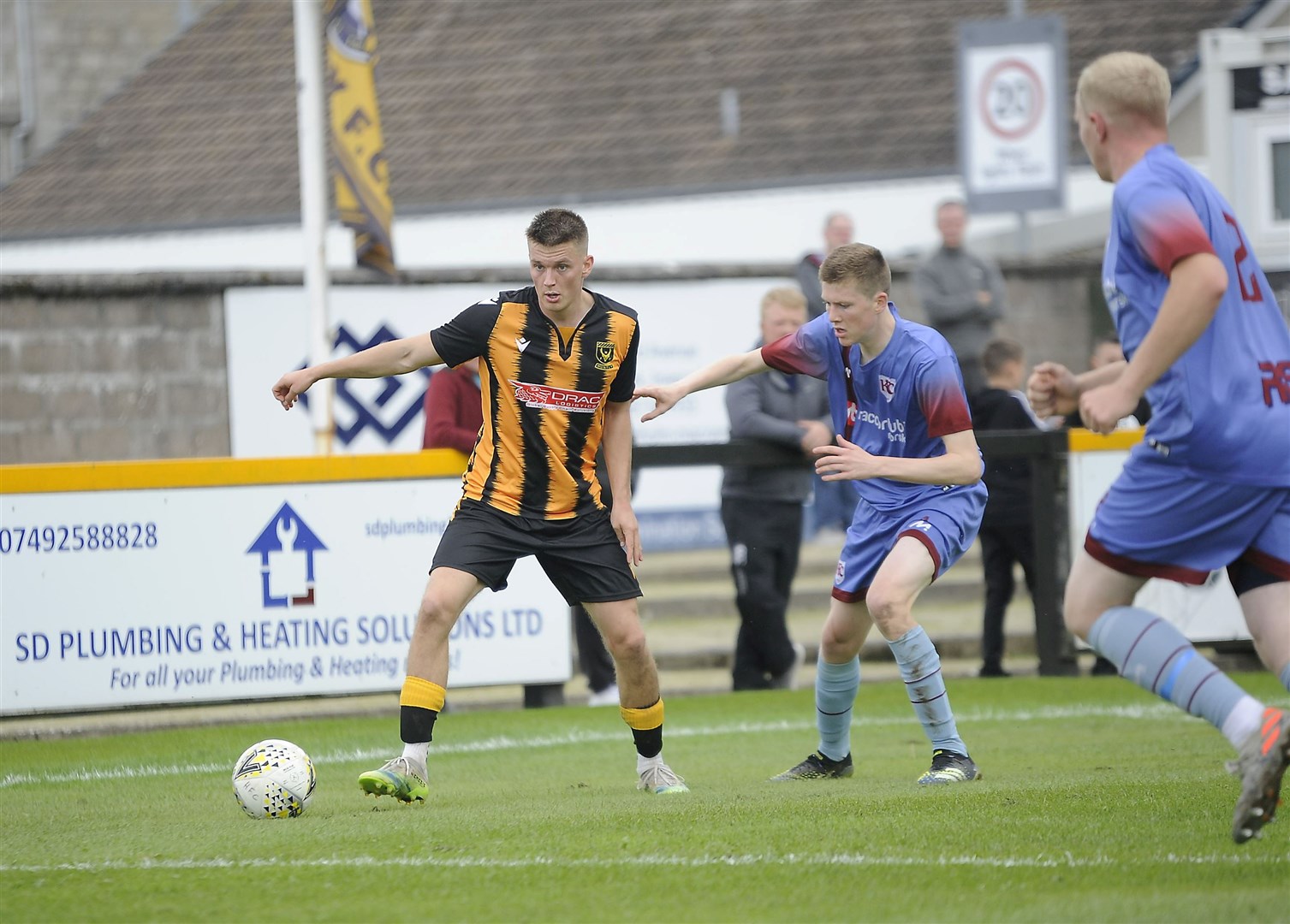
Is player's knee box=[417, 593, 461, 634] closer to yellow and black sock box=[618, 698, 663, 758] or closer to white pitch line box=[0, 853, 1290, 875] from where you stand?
yellow and black sock box=[618, 698, 663, 758]

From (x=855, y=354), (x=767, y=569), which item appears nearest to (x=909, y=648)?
(x=855, y=354)

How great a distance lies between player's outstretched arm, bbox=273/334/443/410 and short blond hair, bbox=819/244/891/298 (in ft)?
5.28

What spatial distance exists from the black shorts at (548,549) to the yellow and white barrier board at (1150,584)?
5519 mm

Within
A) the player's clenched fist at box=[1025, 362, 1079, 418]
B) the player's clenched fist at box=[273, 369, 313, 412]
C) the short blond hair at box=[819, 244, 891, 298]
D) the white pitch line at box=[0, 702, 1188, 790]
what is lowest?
the white pitch line at box=[0, 702, 1188, 790]

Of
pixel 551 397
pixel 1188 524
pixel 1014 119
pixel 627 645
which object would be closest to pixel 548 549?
pixel 627 645

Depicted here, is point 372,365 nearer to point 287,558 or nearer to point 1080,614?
point 1080,614

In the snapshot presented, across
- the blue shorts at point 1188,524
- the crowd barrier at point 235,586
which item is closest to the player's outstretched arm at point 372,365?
the blue shorts at point 1188,524

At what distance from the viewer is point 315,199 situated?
1374 centimetres

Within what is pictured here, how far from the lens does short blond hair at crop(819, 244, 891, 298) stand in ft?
24.1

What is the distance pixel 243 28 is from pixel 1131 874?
2717 centimetres

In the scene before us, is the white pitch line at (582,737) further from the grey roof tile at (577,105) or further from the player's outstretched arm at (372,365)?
the grey roof tile at (577,105)

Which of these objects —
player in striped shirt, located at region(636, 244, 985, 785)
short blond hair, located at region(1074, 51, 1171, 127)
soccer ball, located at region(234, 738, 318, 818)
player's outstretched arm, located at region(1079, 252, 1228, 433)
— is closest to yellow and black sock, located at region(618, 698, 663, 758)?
player in striped shirt, located at region(636, 244, 985, 785)

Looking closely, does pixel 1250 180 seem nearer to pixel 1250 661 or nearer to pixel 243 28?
pixel 1250 661

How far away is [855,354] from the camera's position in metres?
7.61
